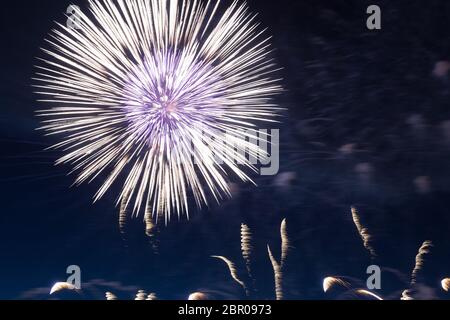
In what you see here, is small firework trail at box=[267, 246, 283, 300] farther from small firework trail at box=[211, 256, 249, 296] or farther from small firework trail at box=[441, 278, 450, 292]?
small firework trail at box=[441, 278, 450, 292]

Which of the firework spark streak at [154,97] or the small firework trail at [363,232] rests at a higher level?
the firework spark streak at [154,97]

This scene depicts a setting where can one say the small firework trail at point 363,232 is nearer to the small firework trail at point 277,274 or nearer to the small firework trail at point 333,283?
the small firework trail at point 333,283

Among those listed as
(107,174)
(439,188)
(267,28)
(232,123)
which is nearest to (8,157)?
(107,174)

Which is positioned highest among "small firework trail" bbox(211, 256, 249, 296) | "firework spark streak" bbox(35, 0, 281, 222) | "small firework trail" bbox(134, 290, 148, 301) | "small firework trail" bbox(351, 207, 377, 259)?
"firework spark streak" bbox(35, 0, 281, 222)

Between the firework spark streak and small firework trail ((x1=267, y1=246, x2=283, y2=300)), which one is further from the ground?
the firework spark streak

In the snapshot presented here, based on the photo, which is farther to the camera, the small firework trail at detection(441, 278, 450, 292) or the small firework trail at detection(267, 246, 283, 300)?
the small firework trail at detection(267, 246, 283, 300)

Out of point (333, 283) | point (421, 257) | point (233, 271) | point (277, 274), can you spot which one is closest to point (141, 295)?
point (233, 271)

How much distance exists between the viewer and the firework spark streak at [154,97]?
4301 millimetres

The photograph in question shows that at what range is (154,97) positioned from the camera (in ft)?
14.2

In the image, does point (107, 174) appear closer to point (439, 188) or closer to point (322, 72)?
point (322, 72)

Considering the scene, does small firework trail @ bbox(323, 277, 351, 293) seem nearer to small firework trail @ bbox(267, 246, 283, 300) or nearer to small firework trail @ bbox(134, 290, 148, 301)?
small firework trail @ bbox(267, 246, 283, 300)

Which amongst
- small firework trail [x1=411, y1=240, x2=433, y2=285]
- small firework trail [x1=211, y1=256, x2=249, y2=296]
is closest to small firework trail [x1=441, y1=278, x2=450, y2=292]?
small firework trail [x1=411, y1=240, x2=433, y2=285]

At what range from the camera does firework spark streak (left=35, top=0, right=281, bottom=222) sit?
4.30 meters

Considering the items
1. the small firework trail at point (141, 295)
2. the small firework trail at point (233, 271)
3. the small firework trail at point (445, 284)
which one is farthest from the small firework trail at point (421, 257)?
the small firework trail at point (141, 295)
